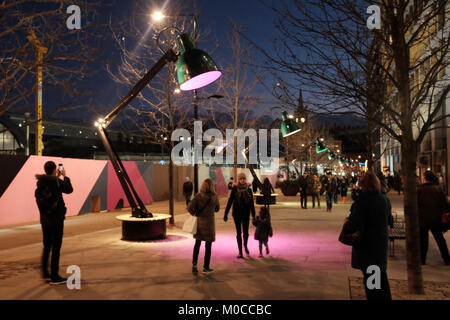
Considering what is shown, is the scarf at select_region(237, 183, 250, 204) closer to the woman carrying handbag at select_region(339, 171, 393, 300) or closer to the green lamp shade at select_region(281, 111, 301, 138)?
the woman carrying handbag at select_region(339, 171, 393, 300)

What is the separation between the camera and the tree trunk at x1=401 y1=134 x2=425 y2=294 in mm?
6062

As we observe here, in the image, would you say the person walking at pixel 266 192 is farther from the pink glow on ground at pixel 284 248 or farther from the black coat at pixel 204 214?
the black coat at pixel 204 214

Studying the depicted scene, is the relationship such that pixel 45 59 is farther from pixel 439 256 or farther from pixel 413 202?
pixel 439 256

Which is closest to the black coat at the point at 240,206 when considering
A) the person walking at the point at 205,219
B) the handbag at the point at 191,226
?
the handbag at the point at 191,226

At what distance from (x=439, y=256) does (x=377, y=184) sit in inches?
215

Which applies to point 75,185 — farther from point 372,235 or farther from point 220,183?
point 220,183

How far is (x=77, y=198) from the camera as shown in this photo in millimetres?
19031

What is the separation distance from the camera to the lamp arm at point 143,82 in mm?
10172

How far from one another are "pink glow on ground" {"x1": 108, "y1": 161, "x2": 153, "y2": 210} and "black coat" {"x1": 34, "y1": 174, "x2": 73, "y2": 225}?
48.3 ft

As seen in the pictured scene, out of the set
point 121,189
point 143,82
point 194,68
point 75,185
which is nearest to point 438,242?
point 194,68

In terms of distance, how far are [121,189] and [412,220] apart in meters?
18.4

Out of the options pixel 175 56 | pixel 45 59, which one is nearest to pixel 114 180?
pixel 175 56

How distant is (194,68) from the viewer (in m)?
6.27

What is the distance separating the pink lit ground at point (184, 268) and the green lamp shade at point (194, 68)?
310 cm
